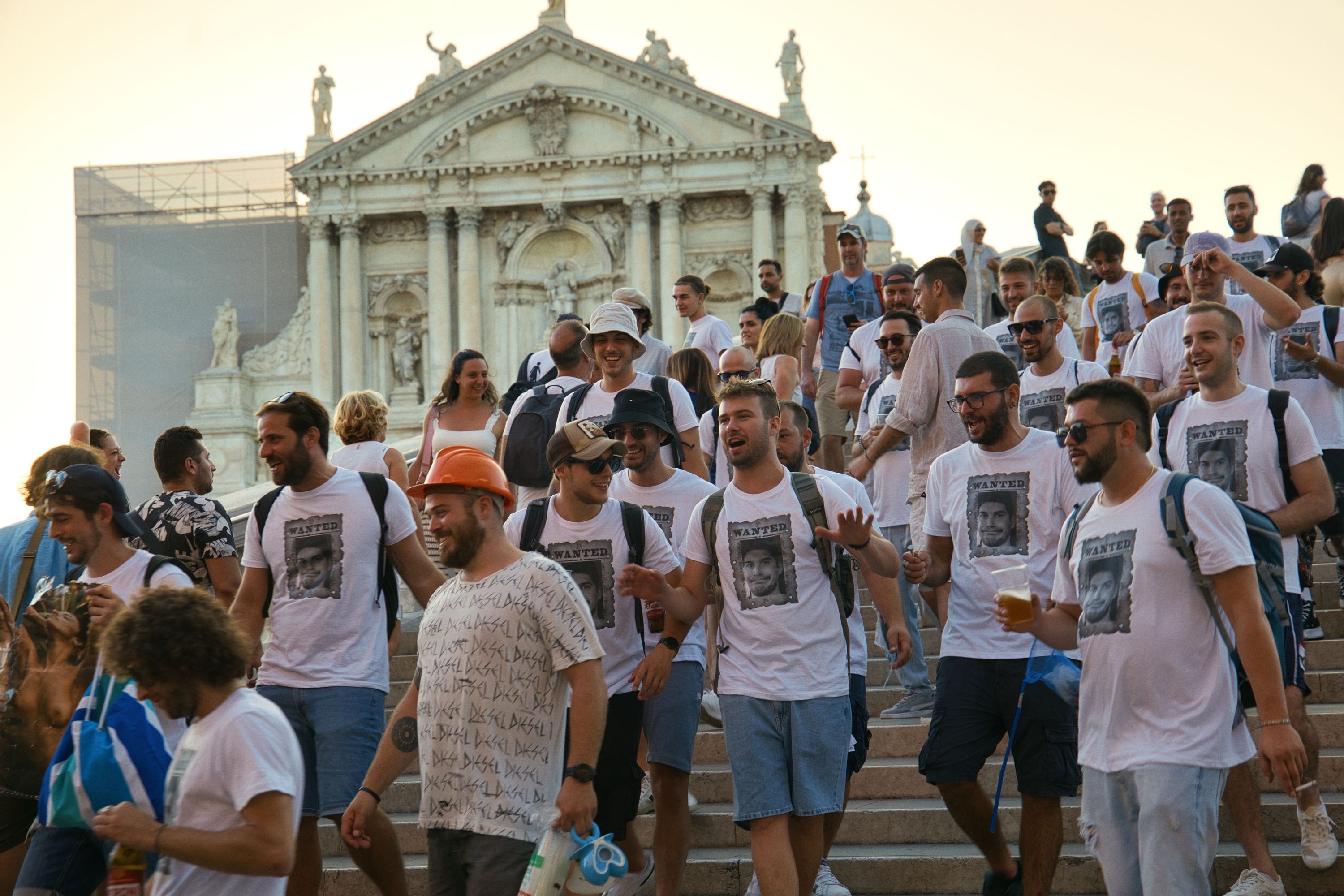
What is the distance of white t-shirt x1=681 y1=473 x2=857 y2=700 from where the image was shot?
17.9ft

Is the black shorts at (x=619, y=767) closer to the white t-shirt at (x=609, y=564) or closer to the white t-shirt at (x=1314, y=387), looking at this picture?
the white t-shirt at (x=609, y=564)

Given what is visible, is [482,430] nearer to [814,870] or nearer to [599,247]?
[814,870]

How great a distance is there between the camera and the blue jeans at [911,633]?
7.80 m

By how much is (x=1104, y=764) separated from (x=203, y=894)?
272 cm

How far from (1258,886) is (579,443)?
3.13 meters

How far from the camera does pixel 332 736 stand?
5547 mm

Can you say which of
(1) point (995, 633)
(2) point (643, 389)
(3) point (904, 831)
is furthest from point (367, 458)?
(1) point (995, 633)

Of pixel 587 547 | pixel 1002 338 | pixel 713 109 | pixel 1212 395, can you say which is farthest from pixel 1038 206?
pixel 713 109

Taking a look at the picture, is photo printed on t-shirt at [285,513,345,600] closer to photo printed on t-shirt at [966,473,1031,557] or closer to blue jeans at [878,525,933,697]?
photo printed on t-shirt at [966,473,1031,557]

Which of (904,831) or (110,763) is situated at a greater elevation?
(110,763)

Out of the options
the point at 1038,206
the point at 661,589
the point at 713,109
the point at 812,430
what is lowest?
the point at 661,589

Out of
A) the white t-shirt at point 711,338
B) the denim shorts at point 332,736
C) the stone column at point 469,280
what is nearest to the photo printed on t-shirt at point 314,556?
the denim shorts at point 332,736

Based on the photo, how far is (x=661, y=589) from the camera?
5.28 m

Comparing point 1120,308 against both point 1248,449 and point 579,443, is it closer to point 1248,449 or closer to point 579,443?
point 1248,449
